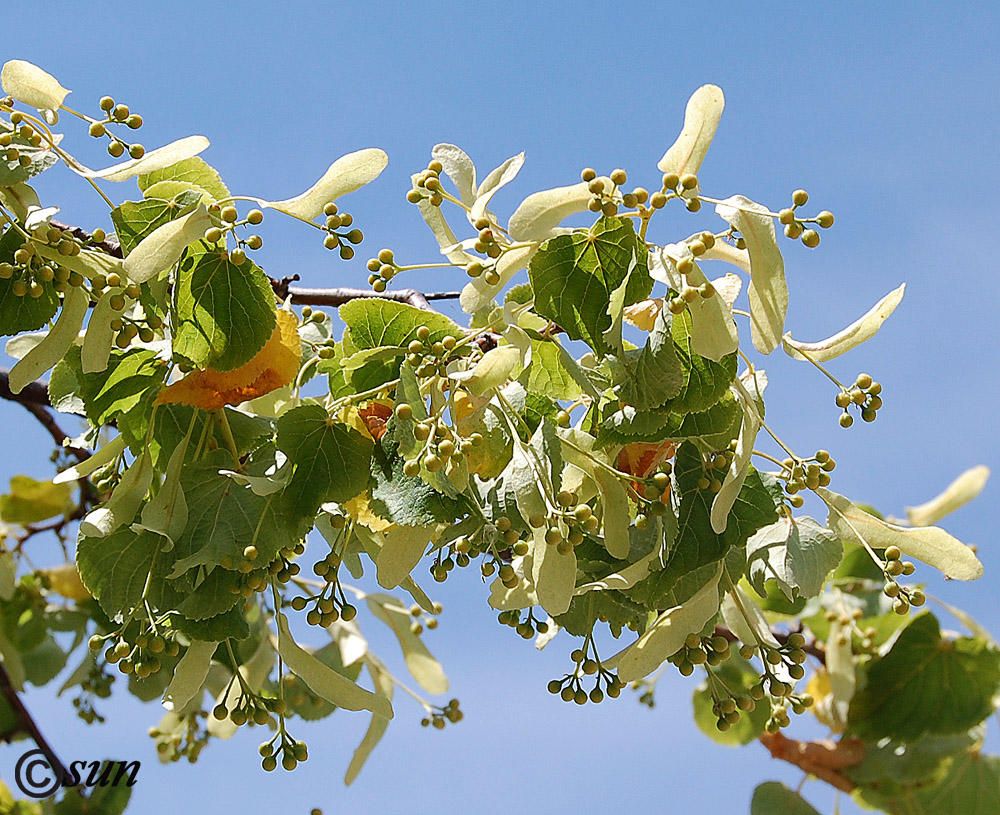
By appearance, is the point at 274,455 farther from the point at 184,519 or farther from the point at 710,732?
the point at 710,732

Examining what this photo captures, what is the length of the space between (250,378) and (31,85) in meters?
0.33

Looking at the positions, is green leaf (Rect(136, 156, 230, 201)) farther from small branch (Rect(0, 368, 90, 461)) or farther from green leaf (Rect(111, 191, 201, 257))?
small branch (Rect(0, 368, 90, 461))

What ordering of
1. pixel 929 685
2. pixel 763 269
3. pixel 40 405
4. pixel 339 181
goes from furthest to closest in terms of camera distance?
pixel 929 685 < pixel 40 405 < pixel 339 181 < pixel 763 269

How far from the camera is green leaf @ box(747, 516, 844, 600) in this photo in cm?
94

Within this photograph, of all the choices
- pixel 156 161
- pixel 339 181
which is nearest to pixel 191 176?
pixel 156 161

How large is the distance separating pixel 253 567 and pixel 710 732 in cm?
213

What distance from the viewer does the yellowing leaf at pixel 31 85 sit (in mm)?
954

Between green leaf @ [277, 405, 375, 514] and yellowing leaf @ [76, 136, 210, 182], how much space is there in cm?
24

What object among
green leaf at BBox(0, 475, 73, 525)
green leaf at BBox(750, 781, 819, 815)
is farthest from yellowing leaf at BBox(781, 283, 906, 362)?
green leaf at BBox(0, 475, 73, 525)

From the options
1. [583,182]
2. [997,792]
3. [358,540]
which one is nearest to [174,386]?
[358,540]

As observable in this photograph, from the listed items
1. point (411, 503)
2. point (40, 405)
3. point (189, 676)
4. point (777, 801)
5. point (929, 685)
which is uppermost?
point (929, 685)

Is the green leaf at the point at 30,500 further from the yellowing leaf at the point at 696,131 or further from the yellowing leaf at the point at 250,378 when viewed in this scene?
the yellowing leaf at the point at 696,131

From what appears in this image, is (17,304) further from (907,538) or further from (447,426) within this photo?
(907,538)

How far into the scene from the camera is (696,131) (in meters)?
0.82
